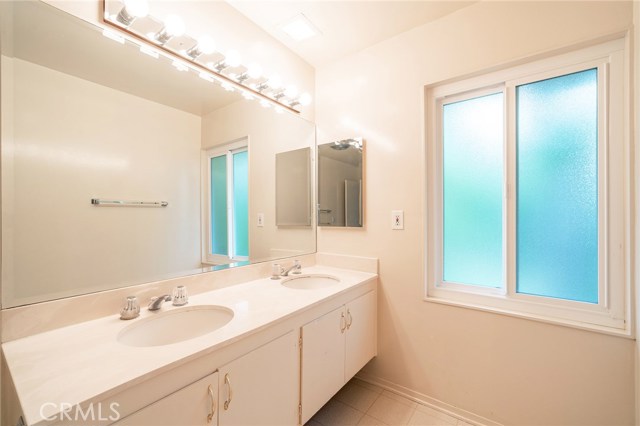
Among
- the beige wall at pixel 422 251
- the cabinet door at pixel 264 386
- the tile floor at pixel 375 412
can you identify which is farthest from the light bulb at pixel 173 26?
the tile floor at pixel 375 412

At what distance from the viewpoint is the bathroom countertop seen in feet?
1.98

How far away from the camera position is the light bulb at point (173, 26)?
1.17 m

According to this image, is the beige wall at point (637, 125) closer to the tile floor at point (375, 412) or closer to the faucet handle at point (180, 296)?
the tile floor at point (375, 412)

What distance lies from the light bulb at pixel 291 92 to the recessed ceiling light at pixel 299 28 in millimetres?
323

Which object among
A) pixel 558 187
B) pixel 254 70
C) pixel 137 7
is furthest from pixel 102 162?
pixel 558 187

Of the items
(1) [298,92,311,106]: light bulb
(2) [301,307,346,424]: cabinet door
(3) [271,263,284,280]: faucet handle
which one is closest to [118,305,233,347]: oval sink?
(2) [301,307,346,424]: cabinet door

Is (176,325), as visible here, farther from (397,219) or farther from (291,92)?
(291,92)

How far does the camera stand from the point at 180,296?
117 cm

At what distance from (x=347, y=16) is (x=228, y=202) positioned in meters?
1.37

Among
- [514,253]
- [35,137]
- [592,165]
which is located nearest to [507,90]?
[592,165]

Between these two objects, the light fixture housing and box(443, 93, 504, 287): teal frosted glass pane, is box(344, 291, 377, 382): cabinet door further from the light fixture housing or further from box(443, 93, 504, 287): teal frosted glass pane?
the light fixture housing

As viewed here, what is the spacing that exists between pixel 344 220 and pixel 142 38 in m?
1.55

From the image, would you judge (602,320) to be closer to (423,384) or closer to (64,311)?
(423,384)

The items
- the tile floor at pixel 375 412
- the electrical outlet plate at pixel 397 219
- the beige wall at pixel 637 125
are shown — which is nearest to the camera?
the beige wall at pixel 637 125
